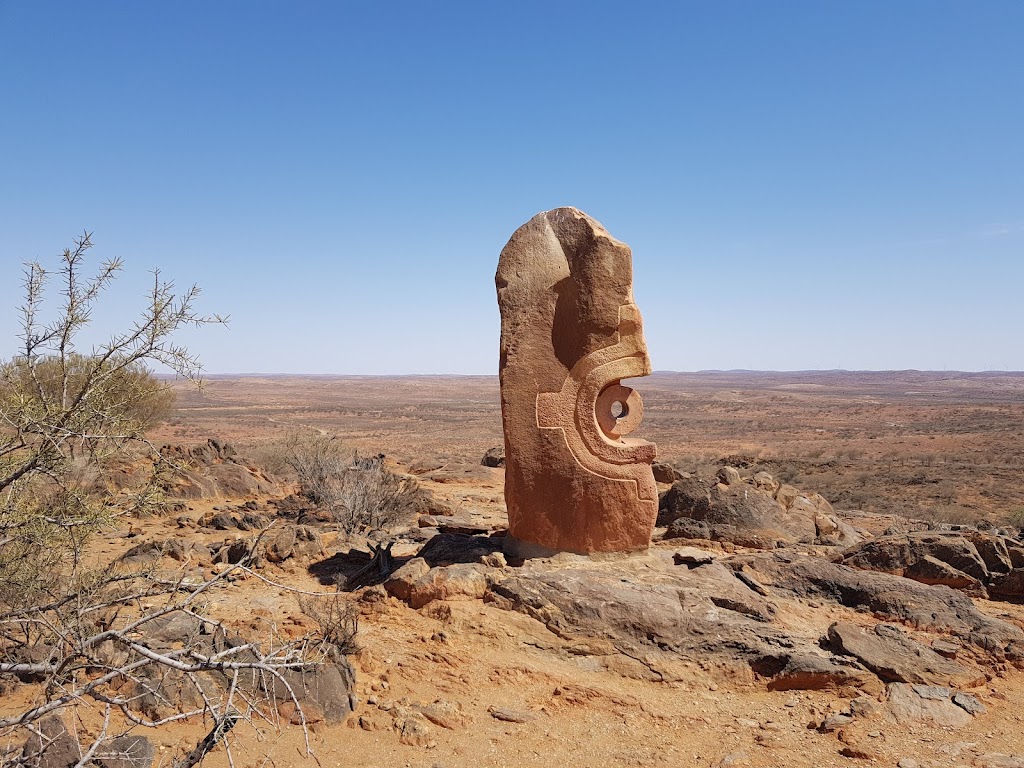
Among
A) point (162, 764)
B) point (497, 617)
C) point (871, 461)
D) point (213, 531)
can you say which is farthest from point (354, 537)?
point (871, 461)

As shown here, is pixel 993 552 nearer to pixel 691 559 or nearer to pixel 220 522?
pixel 691 559

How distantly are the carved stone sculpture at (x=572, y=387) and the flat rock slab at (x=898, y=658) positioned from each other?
2.06m

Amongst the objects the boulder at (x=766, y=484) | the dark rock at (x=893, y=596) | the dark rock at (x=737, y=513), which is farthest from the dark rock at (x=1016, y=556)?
the boulder at (x=766, y=484)

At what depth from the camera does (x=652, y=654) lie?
18.0ft

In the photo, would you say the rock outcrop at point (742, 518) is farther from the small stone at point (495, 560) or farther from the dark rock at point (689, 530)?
the small stone at point (495, 560)

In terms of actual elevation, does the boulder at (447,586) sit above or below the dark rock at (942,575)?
above

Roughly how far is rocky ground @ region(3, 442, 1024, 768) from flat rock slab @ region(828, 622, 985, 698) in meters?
0.01

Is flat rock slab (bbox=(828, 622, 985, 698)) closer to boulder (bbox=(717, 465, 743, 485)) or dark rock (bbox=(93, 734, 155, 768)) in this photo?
boulder (bbox=(717, 465, 743, 485))

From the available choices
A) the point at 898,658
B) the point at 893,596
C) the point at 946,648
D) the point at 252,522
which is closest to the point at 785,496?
the point at 893,596

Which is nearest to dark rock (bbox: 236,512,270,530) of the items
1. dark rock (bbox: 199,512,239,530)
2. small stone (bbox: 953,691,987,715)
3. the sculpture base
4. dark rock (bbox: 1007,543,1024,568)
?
dark rock (bbox: 199,512,239,530)

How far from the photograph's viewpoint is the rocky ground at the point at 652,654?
4.38 meters

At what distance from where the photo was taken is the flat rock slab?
518cm

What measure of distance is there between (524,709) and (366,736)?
1.16 m

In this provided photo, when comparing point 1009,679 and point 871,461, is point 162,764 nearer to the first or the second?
point 1009,679
